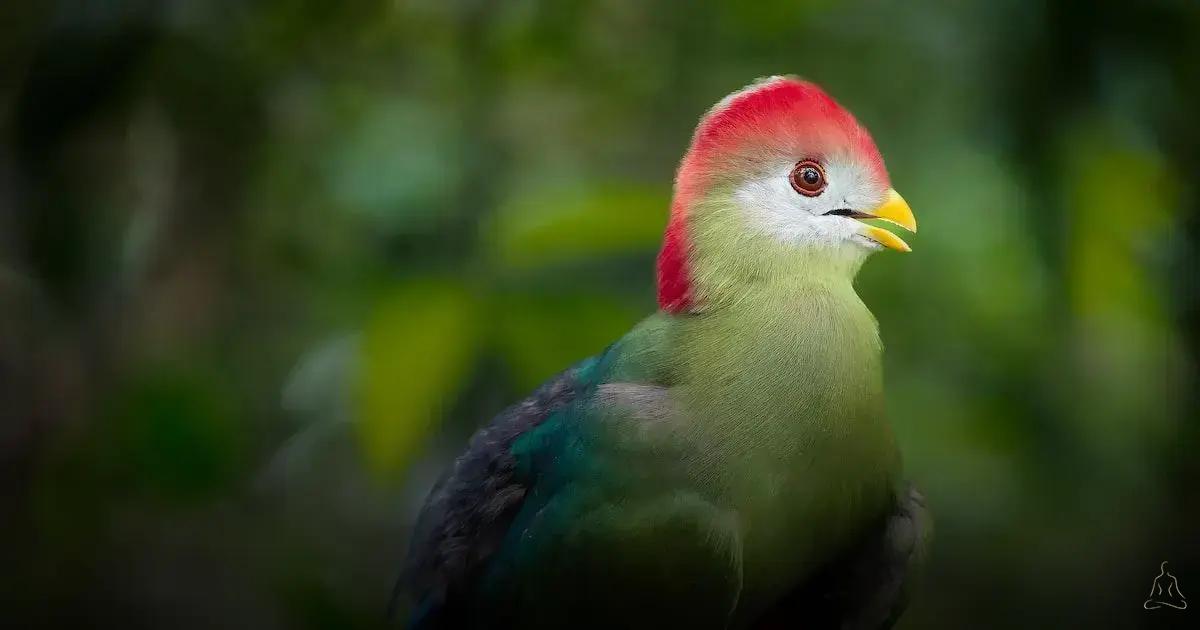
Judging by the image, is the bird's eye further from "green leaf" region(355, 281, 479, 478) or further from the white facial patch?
"green leaf" region(355, 281, 479, 478)

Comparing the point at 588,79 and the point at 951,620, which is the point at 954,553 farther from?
the point at 588,79

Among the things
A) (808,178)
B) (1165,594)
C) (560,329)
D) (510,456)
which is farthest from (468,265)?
(1165,594)

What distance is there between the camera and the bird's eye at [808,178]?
74 centimetres

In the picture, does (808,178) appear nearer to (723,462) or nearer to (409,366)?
(723,462)

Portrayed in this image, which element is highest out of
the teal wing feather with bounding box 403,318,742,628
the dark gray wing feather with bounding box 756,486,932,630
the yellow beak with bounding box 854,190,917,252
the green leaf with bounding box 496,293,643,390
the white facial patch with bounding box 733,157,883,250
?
the white facial patch with bounding box 733,157,883,250

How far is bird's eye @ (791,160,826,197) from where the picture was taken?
2.42ft

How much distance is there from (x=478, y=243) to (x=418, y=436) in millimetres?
201

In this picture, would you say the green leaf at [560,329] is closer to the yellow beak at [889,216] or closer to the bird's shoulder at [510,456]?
the bird's shoulder at [510,456]

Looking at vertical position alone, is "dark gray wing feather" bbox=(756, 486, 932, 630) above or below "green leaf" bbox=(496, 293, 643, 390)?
below

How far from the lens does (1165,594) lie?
101 centimetres

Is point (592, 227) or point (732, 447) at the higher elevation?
point (592, 227)

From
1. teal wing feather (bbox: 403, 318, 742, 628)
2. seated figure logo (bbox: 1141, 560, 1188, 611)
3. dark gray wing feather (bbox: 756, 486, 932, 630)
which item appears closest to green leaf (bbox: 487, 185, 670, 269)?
teal wing feather (bbox: 403, 318, 742, 628)

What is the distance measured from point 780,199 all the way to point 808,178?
0.9 inches

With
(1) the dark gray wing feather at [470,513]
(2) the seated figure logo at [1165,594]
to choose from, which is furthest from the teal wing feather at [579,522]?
(2) the seated figure logo at [1165,594]
